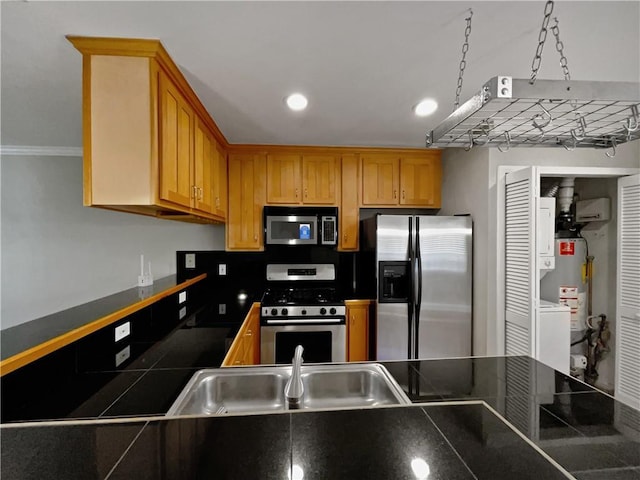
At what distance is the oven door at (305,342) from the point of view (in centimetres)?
268

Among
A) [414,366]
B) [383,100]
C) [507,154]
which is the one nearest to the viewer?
[414,366]

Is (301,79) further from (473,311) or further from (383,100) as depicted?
(473,311)

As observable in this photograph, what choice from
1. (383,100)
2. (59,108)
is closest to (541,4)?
(383,100)

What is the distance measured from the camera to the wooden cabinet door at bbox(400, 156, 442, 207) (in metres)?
3.24

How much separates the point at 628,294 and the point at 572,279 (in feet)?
1.36

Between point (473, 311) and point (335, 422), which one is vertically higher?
point (335, 422)

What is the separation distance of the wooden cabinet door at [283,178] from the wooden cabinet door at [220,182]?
44 cm

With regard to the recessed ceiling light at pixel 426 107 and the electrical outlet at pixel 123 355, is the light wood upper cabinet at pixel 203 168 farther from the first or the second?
the recessed ceiling light at pixel 426 107

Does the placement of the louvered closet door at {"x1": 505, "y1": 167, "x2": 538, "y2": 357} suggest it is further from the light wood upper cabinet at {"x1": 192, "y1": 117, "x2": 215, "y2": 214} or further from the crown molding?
the crown molding

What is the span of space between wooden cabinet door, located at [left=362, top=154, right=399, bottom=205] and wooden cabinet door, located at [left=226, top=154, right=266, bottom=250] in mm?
1086

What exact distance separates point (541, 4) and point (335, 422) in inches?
65.4

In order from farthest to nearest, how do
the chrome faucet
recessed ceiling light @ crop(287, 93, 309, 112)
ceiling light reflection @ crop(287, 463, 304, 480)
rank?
recessed ceiling light @ crop(287, 93, 309, 112), the chrome faucet, ceiling light reflection @ crop(287, 463, 304, 480)

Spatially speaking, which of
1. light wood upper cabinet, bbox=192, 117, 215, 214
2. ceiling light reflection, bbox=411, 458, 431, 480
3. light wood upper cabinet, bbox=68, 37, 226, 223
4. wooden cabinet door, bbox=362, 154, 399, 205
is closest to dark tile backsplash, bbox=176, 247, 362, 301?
wooden cabinet door, bbox=362, 154, 399, 205

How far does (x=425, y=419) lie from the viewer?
0.82 m
